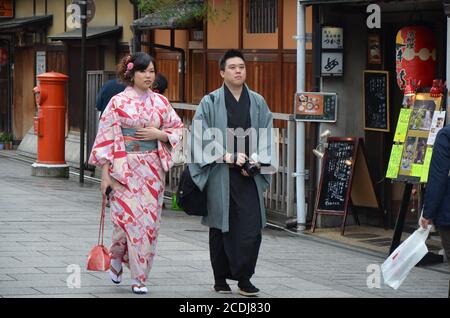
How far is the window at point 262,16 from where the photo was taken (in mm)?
15531

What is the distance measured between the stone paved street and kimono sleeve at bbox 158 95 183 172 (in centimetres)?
109

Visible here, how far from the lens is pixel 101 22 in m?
22.6

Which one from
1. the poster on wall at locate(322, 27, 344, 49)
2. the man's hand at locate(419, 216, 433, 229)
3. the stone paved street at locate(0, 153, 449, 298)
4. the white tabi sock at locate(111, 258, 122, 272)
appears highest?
the poster on wall at locate(322, 27, 344, 49)

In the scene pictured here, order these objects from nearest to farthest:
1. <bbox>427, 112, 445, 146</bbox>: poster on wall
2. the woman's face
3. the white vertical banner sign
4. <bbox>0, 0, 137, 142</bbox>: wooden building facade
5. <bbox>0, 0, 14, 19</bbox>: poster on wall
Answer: the woman's face
<bbox>427, 112, 445, 146</bbox>: poster on wall
<bbox>0, 0, 137, 142</bbox>: wooden building facade
the white vertical banner sign
<bbox>0, 0, 14, 19</bbox>: poster on wall

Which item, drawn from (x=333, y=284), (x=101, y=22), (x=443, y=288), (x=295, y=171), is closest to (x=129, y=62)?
(x=333, y=284)

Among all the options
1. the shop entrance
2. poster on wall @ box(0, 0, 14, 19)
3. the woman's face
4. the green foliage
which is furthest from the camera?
the shop entrance

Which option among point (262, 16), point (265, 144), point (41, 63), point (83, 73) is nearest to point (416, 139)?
point (265, 144)

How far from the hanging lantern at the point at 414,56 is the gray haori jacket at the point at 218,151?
3.15 meters

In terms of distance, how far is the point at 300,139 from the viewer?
45.0 ft

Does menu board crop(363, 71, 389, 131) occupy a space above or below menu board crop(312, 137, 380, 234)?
above

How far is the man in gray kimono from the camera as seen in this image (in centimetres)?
927

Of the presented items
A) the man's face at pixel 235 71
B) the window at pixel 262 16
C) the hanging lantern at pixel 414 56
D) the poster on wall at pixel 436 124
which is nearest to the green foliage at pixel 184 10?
the window at pixel 262 16

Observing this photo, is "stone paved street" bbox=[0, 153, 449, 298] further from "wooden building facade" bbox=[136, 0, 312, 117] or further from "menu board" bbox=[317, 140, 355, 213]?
"wooden building facade" bbox=[136, 0, 312, 117]

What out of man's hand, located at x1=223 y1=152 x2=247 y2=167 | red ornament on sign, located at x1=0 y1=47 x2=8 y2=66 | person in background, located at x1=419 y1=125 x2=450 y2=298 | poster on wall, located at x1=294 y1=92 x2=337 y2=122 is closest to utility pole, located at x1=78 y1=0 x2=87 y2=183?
poster on wall, located at x1=294 y1=92 x2=337 y2=122
